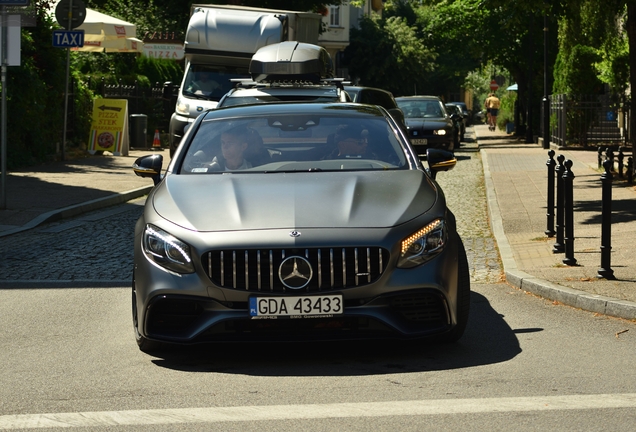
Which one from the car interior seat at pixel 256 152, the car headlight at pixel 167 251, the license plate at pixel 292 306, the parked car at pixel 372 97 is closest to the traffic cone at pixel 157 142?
the parked car at pixel 372 97

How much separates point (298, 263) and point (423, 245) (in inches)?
29.3

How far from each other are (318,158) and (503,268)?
329cm

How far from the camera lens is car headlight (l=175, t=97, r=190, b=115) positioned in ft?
Result: 67.6

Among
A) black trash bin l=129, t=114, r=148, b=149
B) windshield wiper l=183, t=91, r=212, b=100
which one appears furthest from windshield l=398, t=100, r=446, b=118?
windshield wiper l=183, t=91, r=212, b=100

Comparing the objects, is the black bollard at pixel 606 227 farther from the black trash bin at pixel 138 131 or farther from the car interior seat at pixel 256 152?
the black trash bin at pixel 138 131

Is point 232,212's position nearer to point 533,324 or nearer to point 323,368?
point 323,368

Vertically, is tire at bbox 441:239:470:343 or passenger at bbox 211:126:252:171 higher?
passenger at bbox 211:126:252:171

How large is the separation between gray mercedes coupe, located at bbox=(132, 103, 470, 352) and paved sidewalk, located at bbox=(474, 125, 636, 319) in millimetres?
1927

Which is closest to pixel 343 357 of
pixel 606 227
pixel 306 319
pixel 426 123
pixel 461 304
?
pixel 306 319

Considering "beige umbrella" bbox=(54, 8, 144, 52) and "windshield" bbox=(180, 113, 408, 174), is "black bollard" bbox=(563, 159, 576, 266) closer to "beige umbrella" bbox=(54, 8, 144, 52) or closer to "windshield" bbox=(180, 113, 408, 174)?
"windshield" bbox=(180, 113, 408, 174)

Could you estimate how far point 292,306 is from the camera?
594cm

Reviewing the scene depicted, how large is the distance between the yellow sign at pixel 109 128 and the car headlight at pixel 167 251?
1949cm

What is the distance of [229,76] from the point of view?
21.8 m

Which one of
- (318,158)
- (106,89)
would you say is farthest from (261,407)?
(106,89)
